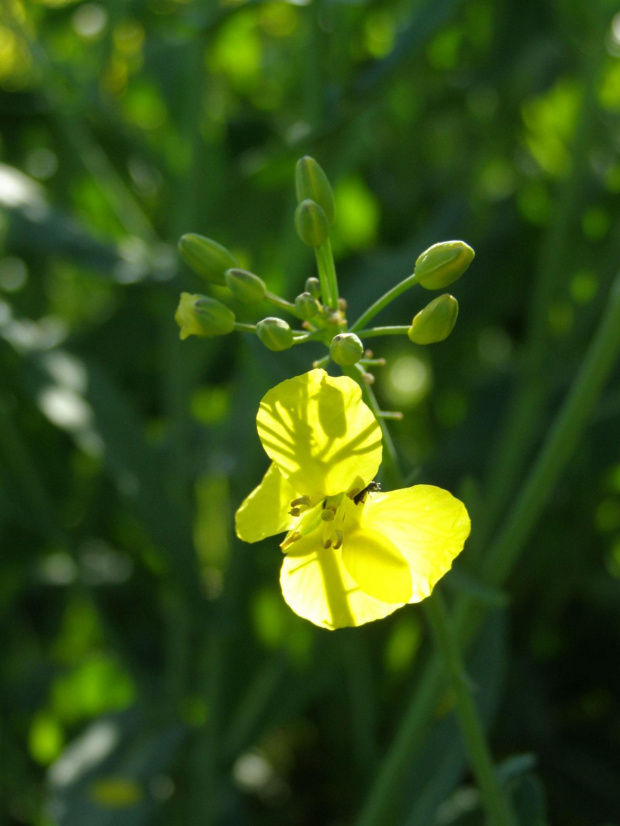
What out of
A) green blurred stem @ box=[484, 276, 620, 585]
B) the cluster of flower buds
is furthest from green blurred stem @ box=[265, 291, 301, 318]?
green blurred stem @ box=[484, 276, 620, 585]

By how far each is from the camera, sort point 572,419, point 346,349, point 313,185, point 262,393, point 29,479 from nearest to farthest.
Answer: point 346,349 → point 313,185 → point 572,419 → point 262,393 → point 29,479

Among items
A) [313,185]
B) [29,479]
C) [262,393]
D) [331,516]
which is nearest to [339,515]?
[331,516]

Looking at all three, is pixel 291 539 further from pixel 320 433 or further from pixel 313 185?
pixel 313 185

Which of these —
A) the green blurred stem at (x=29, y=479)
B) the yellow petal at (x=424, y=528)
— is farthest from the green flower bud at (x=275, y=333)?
the green blurred stem at (x=29, y=479)

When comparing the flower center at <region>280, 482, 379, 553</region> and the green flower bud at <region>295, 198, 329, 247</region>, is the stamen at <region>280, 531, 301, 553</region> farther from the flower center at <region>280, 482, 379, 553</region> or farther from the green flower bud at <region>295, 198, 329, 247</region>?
the green flower bud at <region>295, 198, 329, 247</region>

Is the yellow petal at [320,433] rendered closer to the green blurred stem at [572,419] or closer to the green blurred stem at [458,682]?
the green blurred stem at [458,682]

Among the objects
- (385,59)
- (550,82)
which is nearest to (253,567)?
(385,59)
